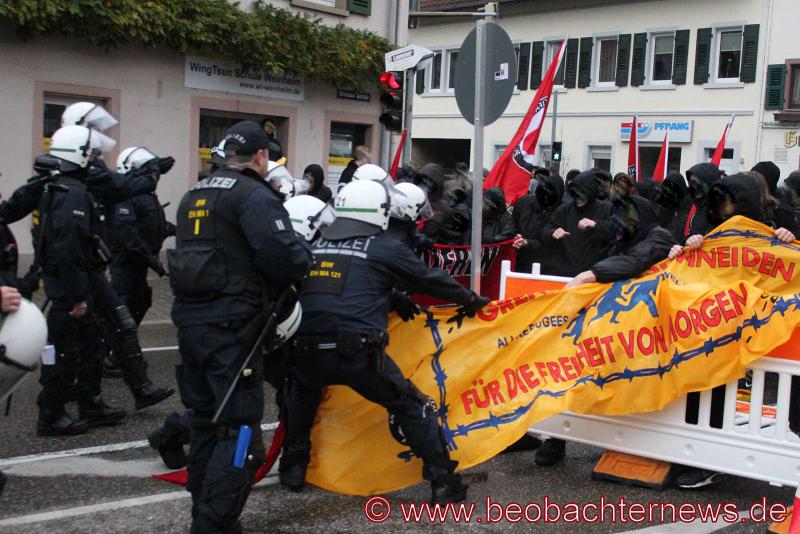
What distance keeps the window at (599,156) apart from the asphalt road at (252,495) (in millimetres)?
29292

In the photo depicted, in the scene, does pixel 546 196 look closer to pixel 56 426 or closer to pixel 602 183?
pixel 602 183

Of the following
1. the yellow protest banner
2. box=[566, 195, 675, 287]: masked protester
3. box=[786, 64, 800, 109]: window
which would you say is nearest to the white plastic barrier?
the yellow protest banner

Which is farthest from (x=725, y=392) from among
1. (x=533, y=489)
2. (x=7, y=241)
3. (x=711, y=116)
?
(x=711, y=116)

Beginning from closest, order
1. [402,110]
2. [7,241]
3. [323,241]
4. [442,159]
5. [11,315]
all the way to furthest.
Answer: [11,315], [323,241], [7,241], [402,110], [442,159]

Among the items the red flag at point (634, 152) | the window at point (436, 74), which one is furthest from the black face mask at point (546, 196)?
the window at point (436, 74)

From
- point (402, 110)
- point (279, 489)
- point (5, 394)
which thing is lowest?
point (279, 489)

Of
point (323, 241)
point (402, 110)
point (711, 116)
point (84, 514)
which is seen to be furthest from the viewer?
point (711, 116)

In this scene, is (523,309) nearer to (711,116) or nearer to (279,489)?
(279,489)

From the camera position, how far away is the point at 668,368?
5641 millimetres

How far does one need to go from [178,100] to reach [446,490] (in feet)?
39.6

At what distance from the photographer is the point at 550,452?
20.4 feet

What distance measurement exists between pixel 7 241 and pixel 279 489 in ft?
7.15

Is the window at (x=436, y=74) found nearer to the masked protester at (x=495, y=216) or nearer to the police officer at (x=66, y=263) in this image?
the masked protester at (x=495, y=216)

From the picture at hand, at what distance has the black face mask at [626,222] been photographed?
7719 millimetres
